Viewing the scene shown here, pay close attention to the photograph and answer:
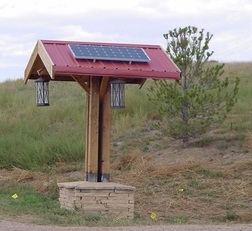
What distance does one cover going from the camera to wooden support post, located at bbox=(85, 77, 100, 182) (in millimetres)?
12250

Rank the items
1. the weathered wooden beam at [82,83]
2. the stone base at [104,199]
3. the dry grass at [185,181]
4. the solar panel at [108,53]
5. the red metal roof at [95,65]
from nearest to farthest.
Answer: the red metal roof at [95,65]
the stone base at [104,199]
the solar panel at [108,53]
the weathered wooden beam at [82,83]
the dry grass at [185,181]

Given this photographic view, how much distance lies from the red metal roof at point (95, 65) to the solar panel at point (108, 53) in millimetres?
81

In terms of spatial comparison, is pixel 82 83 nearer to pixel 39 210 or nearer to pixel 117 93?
pixel 117 93

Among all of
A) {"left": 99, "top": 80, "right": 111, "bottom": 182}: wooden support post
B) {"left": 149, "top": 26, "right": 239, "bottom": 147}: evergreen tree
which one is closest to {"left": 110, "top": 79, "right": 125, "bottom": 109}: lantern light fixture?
{"left": 99, "top": 80, "right": 111, "bottom": 182}: wooden support post

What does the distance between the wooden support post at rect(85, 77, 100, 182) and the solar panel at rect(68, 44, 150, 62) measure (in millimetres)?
514

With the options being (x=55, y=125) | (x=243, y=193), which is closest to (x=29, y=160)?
(x=55, y=125)

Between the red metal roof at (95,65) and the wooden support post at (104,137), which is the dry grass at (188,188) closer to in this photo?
the wooden support post at (104,137)

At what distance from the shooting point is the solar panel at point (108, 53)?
39.1ft

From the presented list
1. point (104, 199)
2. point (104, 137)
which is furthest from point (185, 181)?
point (104, 199)

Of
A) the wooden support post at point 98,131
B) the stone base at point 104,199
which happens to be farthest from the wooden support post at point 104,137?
the stone base at point 104,199

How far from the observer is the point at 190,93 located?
56.7ft

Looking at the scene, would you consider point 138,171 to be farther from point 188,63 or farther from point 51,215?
point 51,215

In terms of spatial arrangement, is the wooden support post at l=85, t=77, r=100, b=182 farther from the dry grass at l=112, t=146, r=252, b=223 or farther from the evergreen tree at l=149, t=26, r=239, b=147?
the evergreen tree at l=149, t=26, r=239, b=147

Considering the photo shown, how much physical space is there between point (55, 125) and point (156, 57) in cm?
1093
